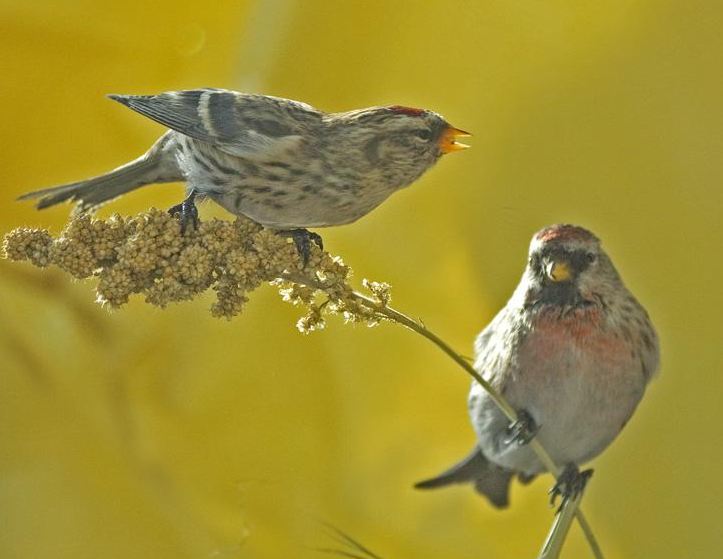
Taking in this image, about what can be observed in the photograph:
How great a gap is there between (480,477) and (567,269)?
0.32 m

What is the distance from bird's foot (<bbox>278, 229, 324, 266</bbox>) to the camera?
0.68 metres

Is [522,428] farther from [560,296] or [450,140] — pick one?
[450,140]

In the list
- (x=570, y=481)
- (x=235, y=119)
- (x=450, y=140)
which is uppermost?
(x=235, y=119)

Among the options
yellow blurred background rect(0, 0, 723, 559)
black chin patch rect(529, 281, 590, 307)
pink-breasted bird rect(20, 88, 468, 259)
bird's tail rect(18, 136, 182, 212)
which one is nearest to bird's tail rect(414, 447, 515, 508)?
yellow blurred background rect(0, 0, 723, 559)

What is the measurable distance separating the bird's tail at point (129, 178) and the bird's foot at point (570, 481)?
475mm

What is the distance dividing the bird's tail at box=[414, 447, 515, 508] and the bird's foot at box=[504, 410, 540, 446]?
0.10 meters

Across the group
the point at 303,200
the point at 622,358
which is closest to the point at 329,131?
the point at 303,200

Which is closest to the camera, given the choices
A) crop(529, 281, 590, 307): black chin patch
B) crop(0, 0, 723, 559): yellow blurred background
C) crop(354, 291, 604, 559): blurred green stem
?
crop(354, 291, 604, 559): blurred green stem

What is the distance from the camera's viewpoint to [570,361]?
0.83 metres

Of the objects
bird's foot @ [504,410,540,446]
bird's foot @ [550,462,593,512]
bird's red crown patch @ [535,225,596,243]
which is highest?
bird's red crown patch @ [535,225,596,243]

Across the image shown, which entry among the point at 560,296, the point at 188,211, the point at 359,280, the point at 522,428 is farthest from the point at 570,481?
the point at 188,211

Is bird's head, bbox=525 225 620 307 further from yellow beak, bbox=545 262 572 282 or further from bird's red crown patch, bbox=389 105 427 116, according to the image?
bird's red crown patch, bbox=389 105 427 116

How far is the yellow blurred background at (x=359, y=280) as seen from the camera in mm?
964

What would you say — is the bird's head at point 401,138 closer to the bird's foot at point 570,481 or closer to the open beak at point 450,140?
the open beak at point 450,140
